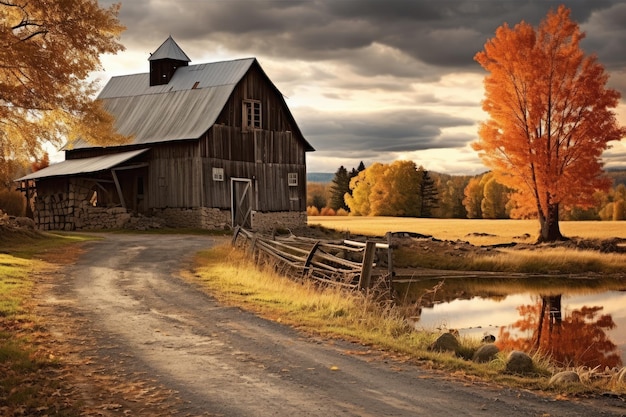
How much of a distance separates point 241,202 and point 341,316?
26.6 m

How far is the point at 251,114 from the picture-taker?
1597 inches

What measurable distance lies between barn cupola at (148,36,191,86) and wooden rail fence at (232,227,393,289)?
67.0ft

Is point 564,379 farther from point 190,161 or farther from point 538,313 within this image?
point 190,161

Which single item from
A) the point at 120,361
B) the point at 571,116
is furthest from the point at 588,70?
the point at 120,361

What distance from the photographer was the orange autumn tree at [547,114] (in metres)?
36.0

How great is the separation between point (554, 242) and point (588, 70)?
369 inches

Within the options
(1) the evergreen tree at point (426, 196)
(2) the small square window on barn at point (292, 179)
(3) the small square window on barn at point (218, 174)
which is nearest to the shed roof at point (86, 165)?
(3) the small square window on barn at point (218, 174)

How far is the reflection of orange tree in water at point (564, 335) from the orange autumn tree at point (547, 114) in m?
16.4

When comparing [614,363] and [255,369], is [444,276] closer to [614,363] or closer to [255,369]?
[614,363]

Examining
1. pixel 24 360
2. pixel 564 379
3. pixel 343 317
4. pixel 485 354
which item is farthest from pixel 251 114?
pixel 564 379

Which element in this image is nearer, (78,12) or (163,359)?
(163,359)

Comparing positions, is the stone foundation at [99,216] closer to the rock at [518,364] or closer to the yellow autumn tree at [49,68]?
the yellow autumn tree at [49,68]

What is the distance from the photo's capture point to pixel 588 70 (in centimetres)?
3638

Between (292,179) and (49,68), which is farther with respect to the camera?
(292,179)
